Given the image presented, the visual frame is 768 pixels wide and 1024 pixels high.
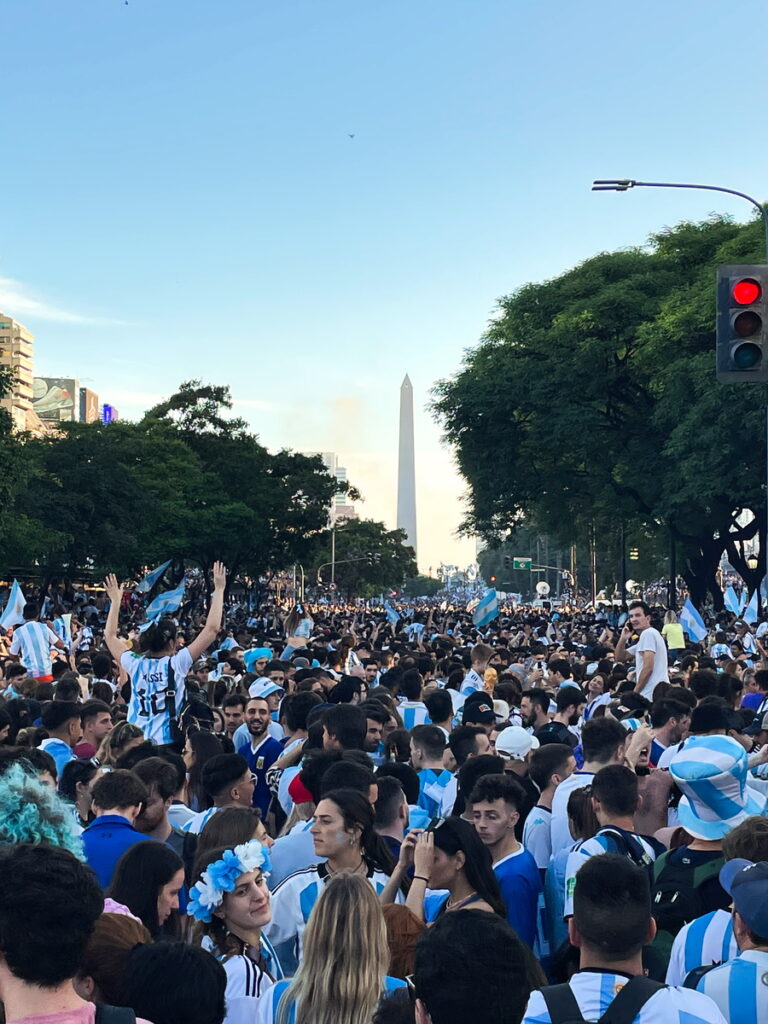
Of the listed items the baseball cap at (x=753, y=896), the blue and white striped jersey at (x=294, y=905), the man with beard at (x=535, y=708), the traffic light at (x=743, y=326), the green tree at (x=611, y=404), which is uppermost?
the green tree at (x=611, y=404)

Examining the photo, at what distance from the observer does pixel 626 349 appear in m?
46.1

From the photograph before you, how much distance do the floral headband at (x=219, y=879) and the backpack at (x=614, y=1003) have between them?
1.27 metres

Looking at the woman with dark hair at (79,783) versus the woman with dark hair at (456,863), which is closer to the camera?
the woman with dark hair at (456,863)

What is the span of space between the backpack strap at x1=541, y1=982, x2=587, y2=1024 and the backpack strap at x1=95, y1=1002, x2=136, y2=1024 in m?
1.07

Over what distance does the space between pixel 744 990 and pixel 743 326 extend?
253 inches

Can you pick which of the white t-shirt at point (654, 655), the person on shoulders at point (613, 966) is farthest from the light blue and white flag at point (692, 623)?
the person on shoulders at point (613, 966)

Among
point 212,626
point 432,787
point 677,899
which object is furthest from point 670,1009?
point 212,626

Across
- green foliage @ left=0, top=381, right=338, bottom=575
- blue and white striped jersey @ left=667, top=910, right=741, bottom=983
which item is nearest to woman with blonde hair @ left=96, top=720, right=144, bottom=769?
blue and white striped jersey @ left=667, top=910, right=741, bottom=983

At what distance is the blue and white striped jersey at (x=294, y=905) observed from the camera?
5.39 metres

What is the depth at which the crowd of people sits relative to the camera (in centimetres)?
346

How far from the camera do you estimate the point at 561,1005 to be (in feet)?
11.4

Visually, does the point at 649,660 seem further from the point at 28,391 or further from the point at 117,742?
the point at 28,391

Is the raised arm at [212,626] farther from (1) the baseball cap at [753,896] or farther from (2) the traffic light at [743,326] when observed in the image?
A: (1) the baseball cap at [753,896]

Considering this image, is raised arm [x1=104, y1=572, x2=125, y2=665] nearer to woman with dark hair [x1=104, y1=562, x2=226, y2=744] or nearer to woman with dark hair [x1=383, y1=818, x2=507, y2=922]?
woman with dark hair [x1=104, y1=562, x2=226, y2=744]
